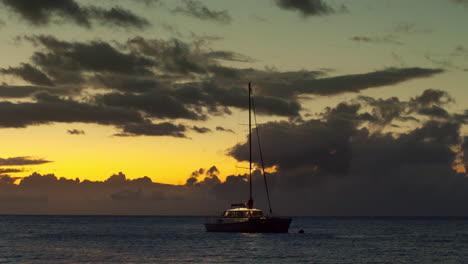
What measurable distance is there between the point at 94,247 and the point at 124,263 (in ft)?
99.7

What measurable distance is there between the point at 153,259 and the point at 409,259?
115ft

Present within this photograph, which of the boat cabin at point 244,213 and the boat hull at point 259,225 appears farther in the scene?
the boat cabin at point 244,213

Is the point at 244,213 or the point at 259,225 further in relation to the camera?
the point at 244,213

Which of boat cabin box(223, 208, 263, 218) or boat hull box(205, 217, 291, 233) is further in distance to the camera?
boat cabin box(223, 208, 263, 218)

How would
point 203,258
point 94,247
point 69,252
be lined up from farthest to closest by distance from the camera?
point 94,247
point 69,252
point 203,258

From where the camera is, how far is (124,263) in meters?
77.6

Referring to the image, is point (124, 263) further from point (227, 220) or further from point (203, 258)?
point (227, 220)

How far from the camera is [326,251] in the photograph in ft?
312

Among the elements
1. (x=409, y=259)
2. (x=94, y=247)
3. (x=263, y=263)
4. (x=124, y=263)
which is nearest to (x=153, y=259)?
(x=124, y=263)

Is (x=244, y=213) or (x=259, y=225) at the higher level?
(x=244, y=213)

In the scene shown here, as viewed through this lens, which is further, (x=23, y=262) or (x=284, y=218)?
(x=284, y=218)

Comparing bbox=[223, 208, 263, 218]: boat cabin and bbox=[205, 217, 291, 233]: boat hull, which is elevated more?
bbox=[223, 208, 263, 218]: boat cabin

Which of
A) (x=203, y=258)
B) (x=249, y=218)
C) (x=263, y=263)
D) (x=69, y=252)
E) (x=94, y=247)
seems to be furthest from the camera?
(x=249, y=218)

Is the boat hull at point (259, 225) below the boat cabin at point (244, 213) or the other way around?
below
